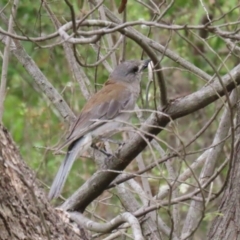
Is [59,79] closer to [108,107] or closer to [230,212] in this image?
[108,107]

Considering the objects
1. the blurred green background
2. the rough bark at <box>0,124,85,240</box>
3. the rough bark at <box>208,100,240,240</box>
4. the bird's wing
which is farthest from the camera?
the blurred green background

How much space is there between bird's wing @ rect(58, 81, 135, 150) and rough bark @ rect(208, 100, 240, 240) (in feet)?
4.38

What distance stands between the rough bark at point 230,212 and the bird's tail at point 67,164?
0.92 m

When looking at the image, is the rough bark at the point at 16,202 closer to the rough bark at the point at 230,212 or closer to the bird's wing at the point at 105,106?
the rough bark at the point at 230,212

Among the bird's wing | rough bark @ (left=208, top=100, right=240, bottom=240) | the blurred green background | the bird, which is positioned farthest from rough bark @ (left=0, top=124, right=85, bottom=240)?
the blurred green background

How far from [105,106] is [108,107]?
2.2 inches

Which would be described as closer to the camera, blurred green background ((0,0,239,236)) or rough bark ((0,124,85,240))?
rough bark ((0,124,85,240))

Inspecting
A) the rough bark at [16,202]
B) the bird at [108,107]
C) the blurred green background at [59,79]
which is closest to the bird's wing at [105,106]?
the bird at [108,107]

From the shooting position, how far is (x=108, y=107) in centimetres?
523

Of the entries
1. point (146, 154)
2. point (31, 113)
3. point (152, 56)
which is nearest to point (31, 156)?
point (31, 113)

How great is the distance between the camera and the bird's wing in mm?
4770

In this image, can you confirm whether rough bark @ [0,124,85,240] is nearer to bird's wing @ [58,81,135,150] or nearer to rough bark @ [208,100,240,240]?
rough bark @ [208,100,240,240]

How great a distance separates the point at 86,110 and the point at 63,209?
1.61 meters

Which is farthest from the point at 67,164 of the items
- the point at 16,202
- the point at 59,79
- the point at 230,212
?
the point at 59,79
